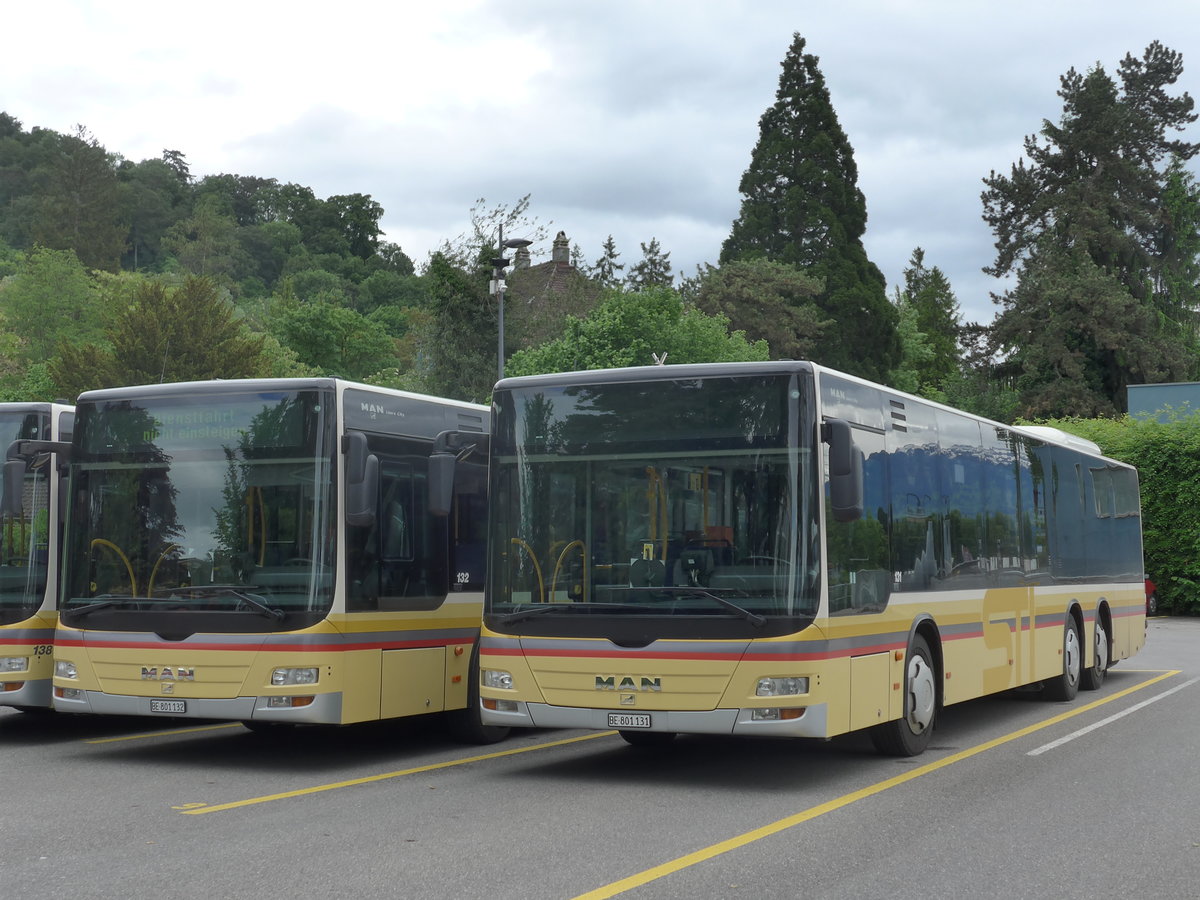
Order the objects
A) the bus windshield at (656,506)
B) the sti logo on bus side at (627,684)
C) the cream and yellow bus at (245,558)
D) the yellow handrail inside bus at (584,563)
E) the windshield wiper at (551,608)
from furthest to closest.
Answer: the cream and yellow bus at (245,558) < the yellow handrail inside bus at (584,563) < the windshield wiper at (551,608) < the sti logo on bus side at (627,684) < the bus windshield at (656,506)

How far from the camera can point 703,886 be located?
689 cm

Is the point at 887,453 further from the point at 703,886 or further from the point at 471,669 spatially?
the point at 703,886

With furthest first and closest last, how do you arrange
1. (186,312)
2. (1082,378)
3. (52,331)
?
(52,331) < (186,312) < (1082,378)

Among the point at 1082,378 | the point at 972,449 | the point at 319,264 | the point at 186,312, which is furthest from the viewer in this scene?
the point at 319,264

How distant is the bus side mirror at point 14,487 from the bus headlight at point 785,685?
6091 millimetres

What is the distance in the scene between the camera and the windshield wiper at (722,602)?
979cm

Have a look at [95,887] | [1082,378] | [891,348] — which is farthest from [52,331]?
[95,887]

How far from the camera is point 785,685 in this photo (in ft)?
32.0

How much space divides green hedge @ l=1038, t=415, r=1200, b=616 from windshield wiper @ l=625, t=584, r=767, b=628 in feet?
91.9

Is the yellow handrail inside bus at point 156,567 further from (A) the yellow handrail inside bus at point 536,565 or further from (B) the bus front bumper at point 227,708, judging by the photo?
(A) the yellow handrail inside bus at point 536,565

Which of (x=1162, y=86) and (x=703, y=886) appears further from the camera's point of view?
(x=1162, y=86)

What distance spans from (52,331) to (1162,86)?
2285 inches

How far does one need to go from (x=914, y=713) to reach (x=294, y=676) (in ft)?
15.5

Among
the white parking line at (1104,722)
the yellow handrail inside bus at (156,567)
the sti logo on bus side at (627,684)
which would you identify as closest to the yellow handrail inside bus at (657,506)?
the sti logo on bus side at (627,684)
